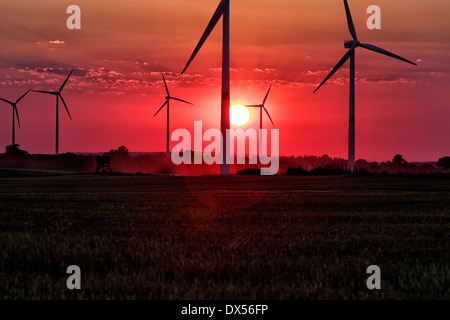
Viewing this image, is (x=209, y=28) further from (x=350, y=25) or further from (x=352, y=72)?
(x=350, y=25)

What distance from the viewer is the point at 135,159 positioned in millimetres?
113125

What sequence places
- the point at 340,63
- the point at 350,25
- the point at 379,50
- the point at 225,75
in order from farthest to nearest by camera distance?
the point at 350,25
the point at 340,63
the point at 379,50
the point at 225,75

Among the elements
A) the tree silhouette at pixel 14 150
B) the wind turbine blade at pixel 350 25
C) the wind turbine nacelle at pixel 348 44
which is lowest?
the tree silhouette at pixel 14 150

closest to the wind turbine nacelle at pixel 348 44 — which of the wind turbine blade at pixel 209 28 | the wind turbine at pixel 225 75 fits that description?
the wind turbine at pixel 225 75

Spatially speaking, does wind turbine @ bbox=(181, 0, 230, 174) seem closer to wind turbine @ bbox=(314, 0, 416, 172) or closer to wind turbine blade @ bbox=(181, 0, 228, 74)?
wind turbine blade @ bbox=(181, 0, 228, 74)

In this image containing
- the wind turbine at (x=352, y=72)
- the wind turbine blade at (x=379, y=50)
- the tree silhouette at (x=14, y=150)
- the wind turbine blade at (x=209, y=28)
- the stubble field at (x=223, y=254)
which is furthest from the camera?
the tree silhouette at (x=14, y=150)

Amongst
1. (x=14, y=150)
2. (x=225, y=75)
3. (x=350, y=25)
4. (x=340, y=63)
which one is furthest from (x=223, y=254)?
(x=14, y=150)

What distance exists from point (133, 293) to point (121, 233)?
639 cm

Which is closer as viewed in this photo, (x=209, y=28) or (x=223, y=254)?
(x=223, y=254)

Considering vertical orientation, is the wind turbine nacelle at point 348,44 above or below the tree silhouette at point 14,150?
above

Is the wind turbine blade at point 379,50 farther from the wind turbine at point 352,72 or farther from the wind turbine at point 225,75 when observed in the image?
the wind turbine at point 225,75

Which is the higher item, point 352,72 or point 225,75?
point 352,72
